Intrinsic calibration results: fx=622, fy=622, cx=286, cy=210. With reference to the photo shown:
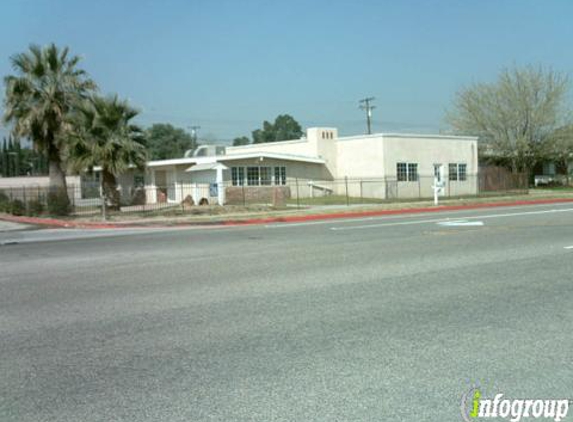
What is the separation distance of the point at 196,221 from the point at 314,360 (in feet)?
63.5

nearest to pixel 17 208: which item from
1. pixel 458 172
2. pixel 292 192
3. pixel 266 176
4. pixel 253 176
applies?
pixel 253 176

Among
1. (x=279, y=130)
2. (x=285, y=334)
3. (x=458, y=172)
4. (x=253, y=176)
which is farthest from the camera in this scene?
(x=279, y=130)

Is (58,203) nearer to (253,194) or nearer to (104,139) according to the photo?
(104,139)

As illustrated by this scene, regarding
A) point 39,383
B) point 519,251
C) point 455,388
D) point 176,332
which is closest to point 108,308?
point 176,332

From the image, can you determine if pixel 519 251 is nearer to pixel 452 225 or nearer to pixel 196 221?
pixel 452 225

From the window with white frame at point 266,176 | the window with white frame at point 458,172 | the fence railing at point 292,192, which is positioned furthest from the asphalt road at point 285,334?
the window with white frame at point 458,172

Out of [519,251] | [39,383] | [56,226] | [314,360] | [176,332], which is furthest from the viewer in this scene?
[56,226]

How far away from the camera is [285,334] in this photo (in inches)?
243

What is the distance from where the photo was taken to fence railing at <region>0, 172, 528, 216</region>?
113ft

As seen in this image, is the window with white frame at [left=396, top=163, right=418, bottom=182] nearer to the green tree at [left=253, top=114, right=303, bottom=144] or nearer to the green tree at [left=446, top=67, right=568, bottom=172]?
the green tree at [left=446, top=67, right=568, bottom=172]

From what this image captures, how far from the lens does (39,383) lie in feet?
16.2

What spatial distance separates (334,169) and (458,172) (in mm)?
8469

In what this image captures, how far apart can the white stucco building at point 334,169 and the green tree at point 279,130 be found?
84.5 metres

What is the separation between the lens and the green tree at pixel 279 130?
127812mm
